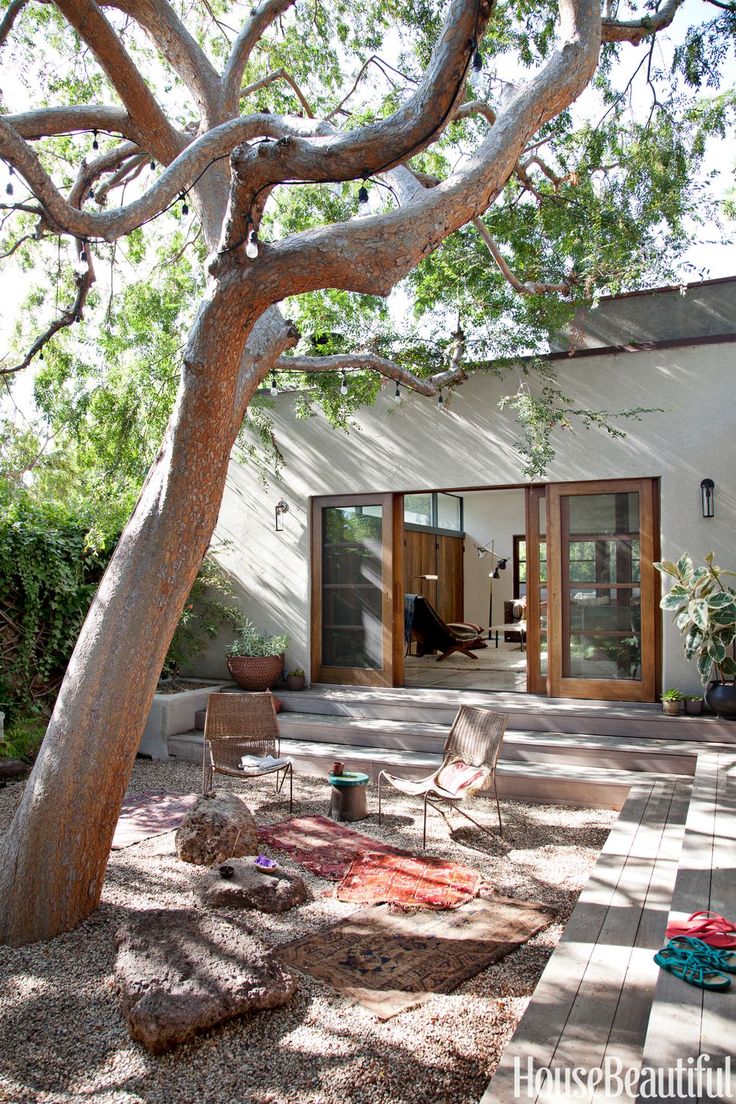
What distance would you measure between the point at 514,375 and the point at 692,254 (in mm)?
2027

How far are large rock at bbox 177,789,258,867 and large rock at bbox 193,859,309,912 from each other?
1.51ft

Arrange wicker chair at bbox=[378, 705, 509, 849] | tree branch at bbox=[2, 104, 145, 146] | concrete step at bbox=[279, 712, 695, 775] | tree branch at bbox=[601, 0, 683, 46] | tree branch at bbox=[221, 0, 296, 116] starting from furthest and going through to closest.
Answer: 1. concrete step at bbox=[279, 712, 695, 775]
2. tree branch at bbox=[221, 0, 296, 116]
3. wicker chair at bbox=[378, 705, 509, 849]
4. tree branch at bbox=[2, 104, 145, 146]
5. tree branch at bbox=[601, 0, 683, 46]

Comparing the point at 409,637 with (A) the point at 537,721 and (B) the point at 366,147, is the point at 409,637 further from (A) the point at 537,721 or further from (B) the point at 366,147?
(B) the point at 366,147

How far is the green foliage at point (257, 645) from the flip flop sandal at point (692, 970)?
6.43 metres

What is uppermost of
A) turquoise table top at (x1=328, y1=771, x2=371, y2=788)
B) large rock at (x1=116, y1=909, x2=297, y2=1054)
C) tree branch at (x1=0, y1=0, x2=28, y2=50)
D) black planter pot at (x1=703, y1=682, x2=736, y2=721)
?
tree branch at (x1=0, y1=0, x2=28, y2=50)

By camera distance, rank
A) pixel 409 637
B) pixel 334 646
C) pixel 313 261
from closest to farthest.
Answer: pixel 313 261, pixel 334 646, pixel 409 637

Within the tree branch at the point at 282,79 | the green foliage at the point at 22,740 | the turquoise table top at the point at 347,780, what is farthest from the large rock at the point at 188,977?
the tree branch at the point at 282,79

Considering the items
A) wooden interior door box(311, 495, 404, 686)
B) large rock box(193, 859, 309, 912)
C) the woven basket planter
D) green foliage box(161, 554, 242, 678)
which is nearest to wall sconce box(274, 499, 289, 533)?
wooden interior door box(311, 495, 404, 686)

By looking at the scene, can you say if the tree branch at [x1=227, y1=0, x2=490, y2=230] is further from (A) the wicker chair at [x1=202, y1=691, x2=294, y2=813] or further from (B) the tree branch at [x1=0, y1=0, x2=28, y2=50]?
(A) the wicker chair at [x1=202, y1=691, x2=294, y2=813]

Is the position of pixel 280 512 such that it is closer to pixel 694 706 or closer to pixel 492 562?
pixel 694 706

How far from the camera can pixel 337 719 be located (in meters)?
7.90

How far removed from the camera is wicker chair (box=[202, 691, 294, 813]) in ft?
20.8

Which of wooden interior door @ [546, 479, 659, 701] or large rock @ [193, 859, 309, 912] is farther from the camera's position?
wooden interior door @ [546, 479, 659, 701]

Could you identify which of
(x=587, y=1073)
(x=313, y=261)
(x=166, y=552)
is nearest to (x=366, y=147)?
(x=313, y=261)
